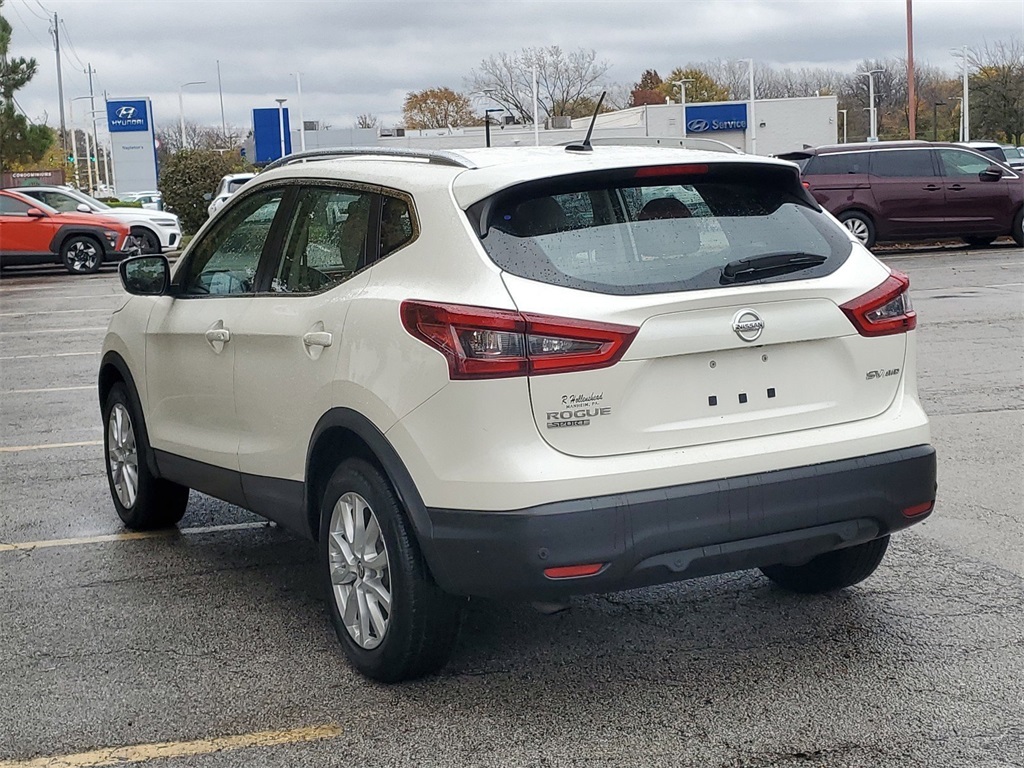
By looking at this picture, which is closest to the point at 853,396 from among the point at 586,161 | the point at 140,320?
the point at 586,161

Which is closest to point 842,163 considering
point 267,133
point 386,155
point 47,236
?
point 47,236

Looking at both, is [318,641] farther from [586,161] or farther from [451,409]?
[586,161]

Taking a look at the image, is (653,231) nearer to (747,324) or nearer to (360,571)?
(747,324)

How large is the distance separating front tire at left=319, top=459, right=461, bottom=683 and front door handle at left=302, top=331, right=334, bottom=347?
0.42 metres

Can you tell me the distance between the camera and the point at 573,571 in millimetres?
3891

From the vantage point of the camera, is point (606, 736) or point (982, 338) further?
point (982, 338)

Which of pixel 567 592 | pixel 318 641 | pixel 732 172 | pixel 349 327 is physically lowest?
pixel 318 641

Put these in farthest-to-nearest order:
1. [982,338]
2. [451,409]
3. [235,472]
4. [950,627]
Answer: [982,338] < [235,472] < [950,627] < [451,409]

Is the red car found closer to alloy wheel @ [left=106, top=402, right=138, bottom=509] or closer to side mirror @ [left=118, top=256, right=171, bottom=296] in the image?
alloy wheel @ [left=106, top=402, right=138, bottom=509]

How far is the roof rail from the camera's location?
14.7 feet

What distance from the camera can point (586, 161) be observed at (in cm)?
437

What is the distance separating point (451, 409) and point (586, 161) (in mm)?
1000

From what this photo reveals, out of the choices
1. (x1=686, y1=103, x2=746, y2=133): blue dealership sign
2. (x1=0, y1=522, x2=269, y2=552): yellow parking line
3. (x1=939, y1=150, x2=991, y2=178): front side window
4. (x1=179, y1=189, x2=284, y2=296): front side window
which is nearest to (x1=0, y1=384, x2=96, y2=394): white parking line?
(x1=0, y1=522, x2=269, y2=552): yellow parking line

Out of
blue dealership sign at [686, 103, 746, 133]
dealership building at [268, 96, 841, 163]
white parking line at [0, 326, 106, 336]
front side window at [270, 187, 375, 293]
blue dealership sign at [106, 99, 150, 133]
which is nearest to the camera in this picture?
front side window at [270, 187, 375, 293]
